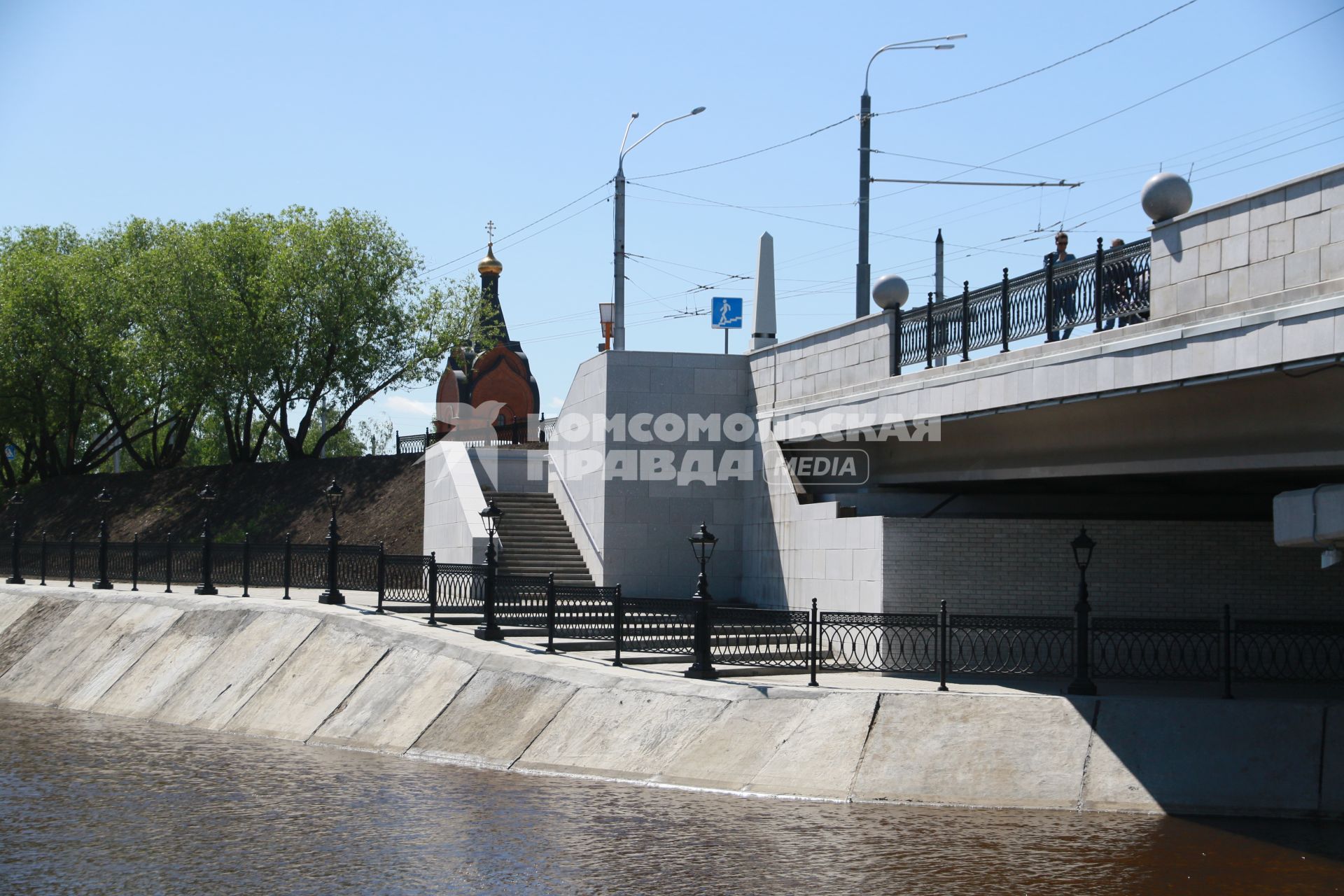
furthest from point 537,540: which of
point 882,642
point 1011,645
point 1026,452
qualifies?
point 1011,645

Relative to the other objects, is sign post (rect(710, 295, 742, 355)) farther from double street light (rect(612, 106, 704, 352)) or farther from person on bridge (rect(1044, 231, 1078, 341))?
person on bridge (rect(1044, 231, 1078, 341))

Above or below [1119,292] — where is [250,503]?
below

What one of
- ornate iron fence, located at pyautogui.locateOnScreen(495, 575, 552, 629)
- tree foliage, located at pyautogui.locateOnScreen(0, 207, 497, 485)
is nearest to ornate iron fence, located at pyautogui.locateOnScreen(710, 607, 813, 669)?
ornate iron fence, located at pyautogui.locateOnScreen(495, 575, 552, 629)

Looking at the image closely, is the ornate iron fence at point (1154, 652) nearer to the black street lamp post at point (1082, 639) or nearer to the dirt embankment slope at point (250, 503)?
the black street lamp post at point (1082, 639)

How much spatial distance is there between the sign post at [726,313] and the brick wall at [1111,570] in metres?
16.3

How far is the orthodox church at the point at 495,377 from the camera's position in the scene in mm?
60062

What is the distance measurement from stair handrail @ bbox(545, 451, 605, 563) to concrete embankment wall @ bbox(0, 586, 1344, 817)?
4554 millimetres

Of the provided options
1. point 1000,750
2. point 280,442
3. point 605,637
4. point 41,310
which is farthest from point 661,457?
point 280,442

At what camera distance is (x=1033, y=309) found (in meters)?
17.8

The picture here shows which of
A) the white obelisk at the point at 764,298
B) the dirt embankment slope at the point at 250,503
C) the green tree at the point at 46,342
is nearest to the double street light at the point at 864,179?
the white obelisk at the point at 764,298

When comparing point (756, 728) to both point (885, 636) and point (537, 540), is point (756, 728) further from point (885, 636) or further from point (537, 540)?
point (537, 540)

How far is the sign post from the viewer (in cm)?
3578

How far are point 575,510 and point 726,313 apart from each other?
1043 centimetres

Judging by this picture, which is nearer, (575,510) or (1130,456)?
(1130,456)
